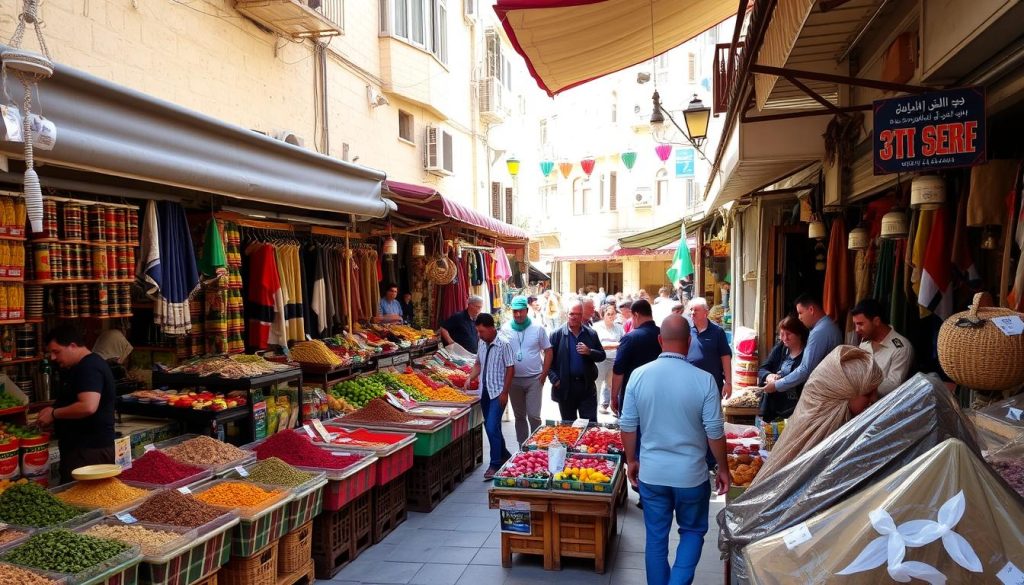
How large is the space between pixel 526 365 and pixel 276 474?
11.1 feet

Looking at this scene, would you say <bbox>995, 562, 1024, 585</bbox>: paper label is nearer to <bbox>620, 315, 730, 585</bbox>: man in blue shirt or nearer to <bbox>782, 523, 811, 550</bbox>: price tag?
<bbox>782, 523, 811, 550</bbox>: price tag

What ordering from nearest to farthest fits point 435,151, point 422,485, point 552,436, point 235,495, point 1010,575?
point 1010,575
point 235,495
point 552,436
point 422,485
point 435,151

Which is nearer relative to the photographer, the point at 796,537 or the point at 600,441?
the point at 796,537

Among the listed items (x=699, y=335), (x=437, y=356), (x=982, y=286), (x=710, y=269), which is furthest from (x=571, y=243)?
(x=982, y=286)

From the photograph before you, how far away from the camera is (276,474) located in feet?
16.5

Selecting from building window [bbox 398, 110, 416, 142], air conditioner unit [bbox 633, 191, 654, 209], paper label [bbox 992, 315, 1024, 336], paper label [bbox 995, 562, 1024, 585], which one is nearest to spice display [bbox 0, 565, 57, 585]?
paper label [bbox 995, 562, 1024, 585]

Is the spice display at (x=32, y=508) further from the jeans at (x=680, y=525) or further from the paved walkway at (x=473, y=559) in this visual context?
the jeans at (x=680, y=525)

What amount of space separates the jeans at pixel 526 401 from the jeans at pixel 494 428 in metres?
0.36

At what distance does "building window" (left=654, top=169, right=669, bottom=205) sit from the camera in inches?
1214

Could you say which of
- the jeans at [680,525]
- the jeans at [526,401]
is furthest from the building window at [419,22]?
the jeans at [680,525]

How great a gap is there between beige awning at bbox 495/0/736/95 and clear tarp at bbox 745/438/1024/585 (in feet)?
11.7

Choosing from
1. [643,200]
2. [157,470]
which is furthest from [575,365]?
[643,200]

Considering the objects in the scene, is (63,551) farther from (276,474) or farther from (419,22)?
(419,22)

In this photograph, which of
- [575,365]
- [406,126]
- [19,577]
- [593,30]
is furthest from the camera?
[406,126]
